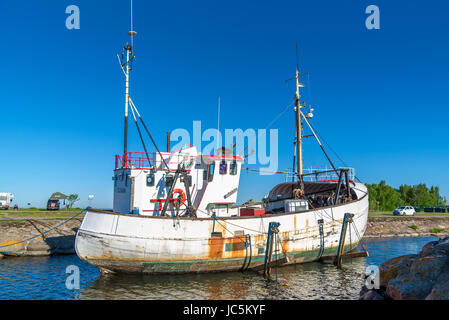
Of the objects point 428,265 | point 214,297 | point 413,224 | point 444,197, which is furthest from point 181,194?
point 444,197

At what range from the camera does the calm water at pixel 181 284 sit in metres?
14.0

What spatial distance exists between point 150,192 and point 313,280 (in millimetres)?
11253

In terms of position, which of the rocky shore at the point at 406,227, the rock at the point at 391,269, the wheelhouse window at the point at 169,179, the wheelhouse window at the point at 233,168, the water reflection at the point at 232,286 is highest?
the wheelhouse window at the point at 233,168

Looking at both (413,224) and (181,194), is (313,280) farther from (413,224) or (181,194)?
(413,224)

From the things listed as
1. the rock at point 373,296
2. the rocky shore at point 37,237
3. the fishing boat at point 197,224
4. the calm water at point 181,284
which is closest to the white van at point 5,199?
the rocky shore at point 37,237

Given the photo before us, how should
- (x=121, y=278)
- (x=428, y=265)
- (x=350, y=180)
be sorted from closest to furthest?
(x=428, y=265)
(x=121, y=278)
(x=350, y=180)

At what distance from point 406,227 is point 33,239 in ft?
145

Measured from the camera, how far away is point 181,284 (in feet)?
51.3

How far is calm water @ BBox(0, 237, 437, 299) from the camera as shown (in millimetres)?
13953

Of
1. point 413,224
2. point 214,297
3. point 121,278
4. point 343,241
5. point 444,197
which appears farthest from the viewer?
point 444,197

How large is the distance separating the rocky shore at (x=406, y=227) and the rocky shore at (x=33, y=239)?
33.5 metres

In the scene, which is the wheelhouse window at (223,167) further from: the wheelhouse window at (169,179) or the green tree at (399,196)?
the green tree at (399,196)

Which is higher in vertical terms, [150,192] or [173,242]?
[150,192]

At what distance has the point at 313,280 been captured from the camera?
17.0 m
